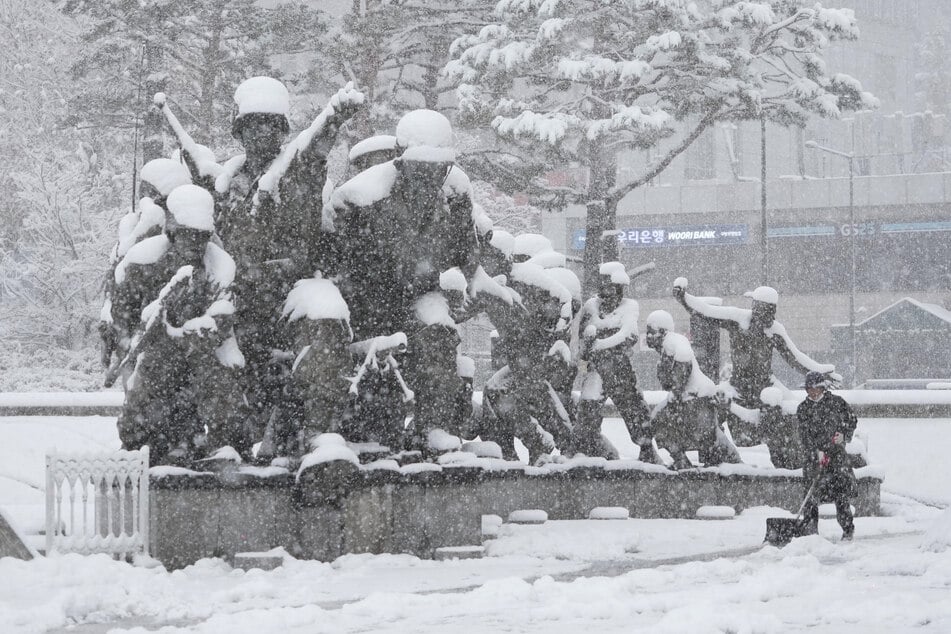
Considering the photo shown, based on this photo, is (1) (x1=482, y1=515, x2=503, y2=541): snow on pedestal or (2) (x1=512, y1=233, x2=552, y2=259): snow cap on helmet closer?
(1) (x1=482, y1=515, x2=503, y2=541): snow on pedestal

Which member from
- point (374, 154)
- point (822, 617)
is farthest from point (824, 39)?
point (822, 617)

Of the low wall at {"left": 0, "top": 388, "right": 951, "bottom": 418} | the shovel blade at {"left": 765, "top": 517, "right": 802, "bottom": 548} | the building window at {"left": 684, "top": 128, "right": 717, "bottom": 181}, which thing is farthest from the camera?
the building window at {"left": 684, "top": 128, "right": 717, "bottom": 181}

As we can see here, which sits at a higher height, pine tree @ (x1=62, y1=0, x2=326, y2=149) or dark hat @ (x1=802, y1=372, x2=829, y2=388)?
pine tree @ (x1=62, y1=0, x2=326, y2=149)

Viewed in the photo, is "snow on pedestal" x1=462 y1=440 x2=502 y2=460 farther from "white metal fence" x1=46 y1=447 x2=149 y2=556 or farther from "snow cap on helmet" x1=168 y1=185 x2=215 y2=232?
"white metal fence" x1=46 y1=447 x2=149 y2=556

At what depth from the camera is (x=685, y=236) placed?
67.6 m

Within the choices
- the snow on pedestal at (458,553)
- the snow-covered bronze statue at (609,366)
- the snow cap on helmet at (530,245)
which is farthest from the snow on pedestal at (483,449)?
the snow cap on helmet at (530,245)

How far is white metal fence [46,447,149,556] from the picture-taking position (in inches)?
413

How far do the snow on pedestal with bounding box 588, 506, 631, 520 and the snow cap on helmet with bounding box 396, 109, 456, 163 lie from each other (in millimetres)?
4227

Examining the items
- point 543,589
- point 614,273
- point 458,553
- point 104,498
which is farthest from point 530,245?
point 543,589

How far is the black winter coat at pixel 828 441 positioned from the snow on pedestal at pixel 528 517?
2.52 metres

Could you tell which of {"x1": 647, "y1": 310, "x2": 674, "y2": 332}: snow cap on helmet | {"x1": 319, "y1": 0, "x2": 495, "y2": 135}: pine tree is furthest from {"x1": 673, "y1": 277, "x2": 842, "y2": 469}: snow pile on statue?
{"x1": 319, "y1": 0, "x2": 495, "y2": 135}: pine tree

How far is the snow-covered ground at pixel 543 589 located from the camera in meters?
8.17

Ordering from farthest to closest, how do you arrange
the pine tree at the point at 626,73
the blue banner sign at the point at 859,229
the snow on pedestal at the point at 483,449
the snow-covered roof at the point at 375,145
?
the blue banner sign at the point at 859,229 < the pine tree at the point at 626,73 < the snow on pedestal at the point at 483,449 < the snow-covered roof at the point at 375,145

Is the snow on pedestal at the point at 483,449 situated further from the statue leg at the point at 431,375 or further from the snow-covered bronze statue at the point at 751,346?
the snow-covered bronze statue at the point at 751,346
